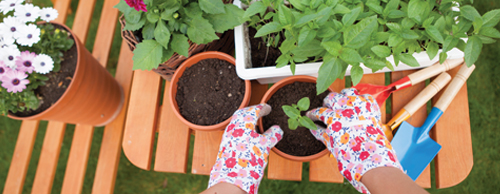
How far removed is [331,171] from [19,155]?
1309 millimetres

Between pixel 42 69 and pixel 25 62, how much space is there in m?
0.05

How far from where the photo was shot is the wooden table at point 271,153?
86 cm

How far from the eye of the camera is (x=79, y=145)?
3.90ft

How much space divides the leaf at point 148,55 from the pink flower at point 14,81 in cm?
36

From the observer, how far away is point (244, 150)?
771 millimetres

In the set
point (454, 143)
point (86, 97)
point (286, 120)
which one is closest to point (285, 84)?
point (286, 120)

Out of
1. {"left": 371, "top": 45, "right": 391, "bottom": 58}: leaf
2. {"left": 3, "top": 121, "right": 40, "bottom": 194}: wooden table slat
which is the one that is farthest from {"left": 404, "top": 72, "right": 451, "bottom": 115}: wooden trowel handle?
{"left": 3, "top": 121, "right": 40, "bottom": 194}: wooden table slat

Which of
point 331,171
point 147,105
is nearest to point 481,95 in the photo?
point 331,171

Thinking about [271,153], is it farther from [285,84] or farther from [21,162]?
[21,162]

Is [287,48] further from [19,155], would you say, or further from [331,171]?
[19,155]

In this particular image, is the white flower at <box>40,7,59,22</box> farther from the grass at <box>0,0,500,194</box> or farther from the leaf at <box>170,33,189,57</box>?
the grass at <box>0,0,500,194</box>

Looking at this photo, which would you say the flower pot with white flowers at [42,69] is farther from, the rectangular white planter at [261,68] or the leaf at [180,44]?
the rectangular white planter at [261,68]

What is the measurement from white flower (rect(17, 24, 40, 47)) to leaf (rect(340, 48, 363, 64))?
839 mm

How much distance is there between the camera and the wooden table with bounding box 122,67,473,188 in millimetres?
857
